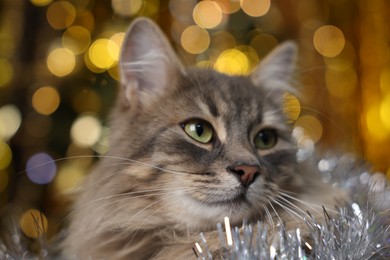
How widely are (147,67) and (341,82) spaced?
4.08 feet

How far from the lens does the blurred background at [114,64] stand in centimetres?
195

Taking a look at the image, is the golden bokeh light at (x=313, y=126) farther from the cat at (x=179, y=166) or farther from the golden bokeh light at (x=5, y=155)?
the golden bokeh light at (x=5, y=155)

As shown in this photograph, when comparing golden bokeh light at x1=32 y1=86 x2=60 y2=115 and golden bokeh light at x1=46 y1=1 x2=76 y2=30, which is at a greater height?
golden bokeh light at x1=46 y1=1 x2=76 y2=30

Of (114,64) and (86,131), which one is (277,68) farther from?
(86,131)

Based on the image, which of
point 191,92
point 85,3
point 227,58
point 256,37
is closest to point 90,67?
point 85,3

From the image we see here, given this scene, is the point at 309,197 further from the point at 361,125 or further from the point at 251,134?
the point at 361,125

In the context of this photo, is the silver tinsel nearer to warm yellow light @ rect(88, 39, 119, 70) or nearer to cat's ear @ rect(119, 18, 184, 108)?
cat's ear @ rect(119, 18, 184, 108)

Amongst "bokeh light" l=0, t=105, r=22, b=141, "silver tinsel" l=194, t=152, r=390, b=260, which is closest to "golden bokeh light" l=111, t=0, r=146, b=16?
"bokeh light" l=0, t=105, r=22, b=141

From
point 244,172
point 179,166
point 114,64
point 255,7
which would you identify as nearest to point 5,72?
point 114,64

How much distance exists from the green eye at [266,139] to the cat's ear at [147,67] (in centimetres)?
23

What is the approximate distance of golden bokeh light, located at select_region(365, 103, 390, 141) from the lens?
203cm

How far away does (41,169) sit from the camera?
209 cm

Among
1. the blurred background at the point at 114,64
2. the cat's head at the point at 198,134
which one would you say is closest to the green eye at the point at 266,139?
the cat's head at the point at 198,134

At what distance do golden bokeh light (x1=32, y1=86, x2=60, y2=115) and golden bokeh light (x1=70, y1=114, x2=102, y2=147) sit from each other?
0.41 ft
